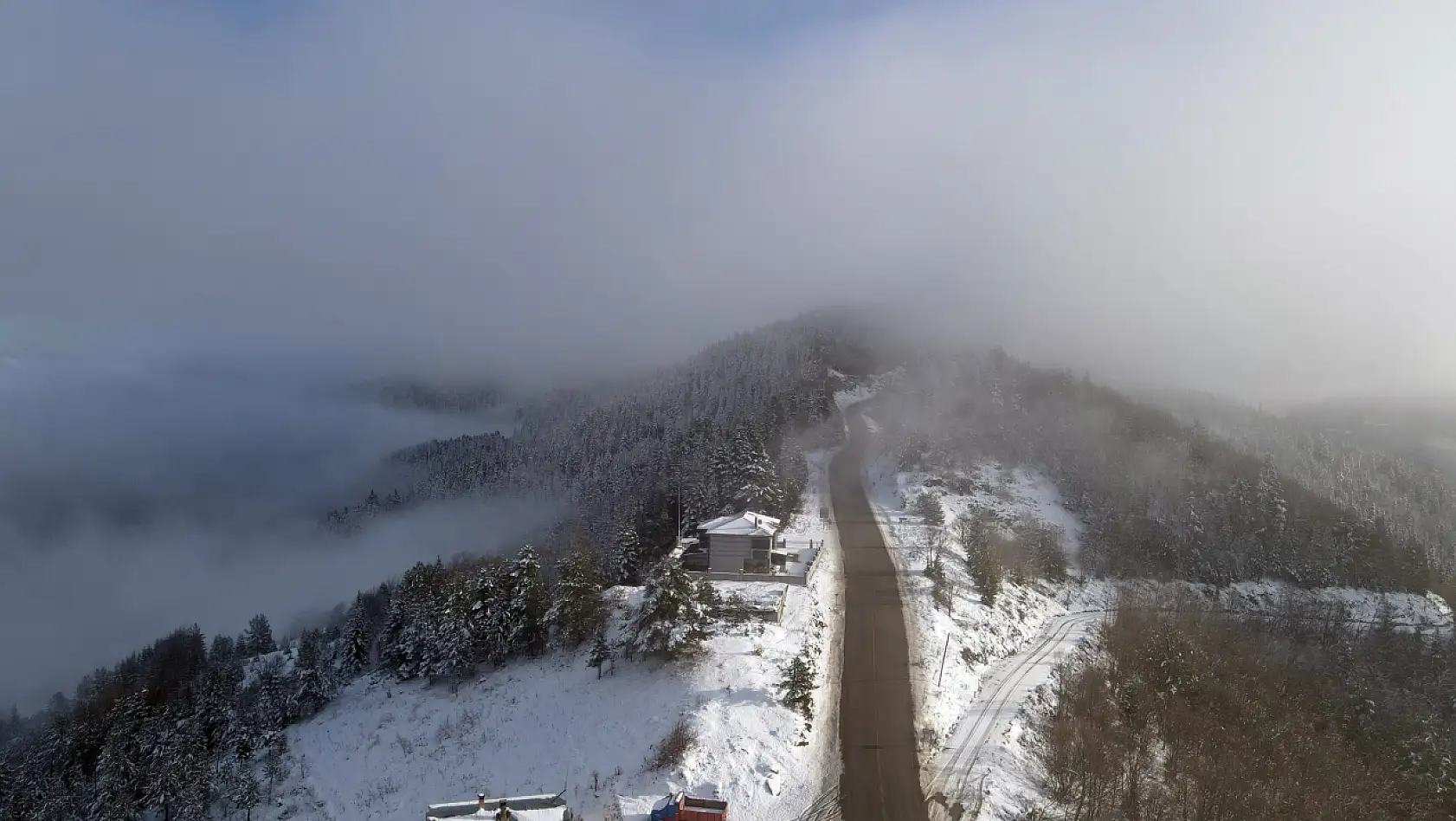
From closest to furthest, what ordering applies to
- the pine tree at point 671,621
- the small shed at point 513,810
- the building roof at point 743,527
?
the small shed at point 513,810
the pine tree at point 671,621
the building roof at point 743,527

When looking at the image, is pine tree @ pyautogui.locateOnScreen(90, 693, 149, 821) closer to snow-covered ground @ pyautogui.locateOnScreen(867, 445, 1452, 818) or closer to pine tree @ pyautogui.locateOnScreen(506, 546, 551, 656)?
pine tree @ pyautogui.locateOnScreen(506, 546, 551, 656)

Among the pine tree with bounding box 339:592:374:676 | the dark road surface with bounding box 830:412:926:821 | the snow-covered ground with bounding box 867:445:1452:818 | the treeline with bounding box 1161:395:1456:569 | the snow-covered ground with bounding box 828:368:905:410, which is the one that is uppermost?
the snow-covered ground with bounding box 828:368:905:410

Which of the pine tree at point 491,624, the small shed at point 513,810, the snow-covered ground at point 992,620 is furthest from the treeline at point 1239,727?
the pine tree at point 491,624

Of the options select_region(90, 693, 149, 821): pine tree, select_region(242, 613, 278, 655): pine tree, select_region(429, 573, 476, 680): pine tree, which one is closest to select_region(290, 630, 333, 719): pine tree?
select_region(90, 693, 149, 821): pine tree

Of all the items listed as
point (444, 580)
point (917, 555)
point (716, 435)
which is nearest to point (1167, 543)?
point (917, 555)

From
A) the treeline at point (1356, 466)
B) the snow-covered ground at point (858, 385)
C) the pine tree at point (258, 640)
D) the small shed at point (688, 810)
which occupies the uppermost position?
the snow-covered ground at point (858, 385)

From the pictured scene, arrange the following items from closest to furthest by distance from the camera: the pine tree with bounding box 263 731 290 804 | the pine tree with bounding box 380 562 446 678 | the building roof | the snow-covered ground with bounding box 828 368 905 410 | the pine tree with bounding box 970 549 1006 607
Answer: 1. the pine tree with bounding box 263 731 290 804
2. the pine tree with bounding box 380 562 446 678
3. the pine tree with bounding box 970 549 1006 607
4. the building roof
5. the snow-covered ground with bounding box 828 368 905 410

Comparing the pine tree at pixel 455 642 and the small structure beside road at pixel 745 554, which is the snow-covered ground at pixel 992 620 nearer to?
the small structure beside road at pixel 745 554
